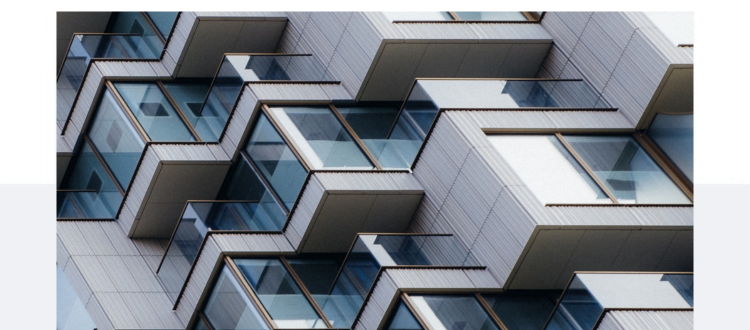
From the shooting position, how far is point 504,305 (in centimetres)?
2364

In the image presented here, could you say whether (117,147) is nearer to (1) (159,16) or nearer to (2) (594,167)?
(1) (159,16)

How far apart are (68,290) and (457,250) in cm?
766

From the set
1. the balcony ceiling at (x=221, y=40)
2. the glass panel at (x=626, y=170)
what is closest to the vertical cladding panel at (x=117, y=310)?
the balcony ceiling at (x=221, y=40)

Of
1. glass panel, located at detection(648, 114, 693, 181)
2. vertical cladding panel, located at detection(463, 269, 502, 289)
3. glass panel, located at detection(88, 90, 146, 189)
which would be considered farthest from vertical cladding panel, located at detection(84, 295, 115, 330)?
glass panel, located at detection(648, 114, 693, 181)

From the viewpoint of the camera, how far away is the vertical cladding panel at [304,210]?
25.6 metres

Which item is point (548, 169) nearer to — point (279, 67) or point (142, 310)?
point (279, 67)

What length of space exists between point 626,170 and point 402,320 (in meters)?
4.68

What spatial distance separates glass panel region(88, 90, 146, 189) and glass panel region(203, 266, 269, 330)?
4180mm

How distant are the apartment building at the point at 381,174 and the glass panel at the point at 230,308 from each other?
0.17 ft

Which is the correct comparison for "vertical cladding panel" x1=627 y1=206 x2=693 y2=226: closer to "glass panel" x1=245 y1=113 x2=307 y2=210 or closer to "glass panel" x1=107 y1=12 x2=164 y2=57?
"glass panel" x1=245 y1=113 x2=307 y2=210

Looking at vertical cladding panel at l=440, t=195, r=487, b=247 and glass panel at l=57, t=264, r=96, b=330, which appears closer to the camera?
vertical cladding panel at l=440, t=195, r=487, b=247

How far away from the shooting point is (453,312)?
2322 centimetres

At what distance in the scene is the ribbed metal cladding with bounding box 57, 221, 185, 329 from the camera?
2738cm

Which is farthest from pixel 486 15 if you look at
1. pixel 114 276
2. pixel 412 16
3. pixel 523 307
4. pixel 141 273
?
pixel 114 276
